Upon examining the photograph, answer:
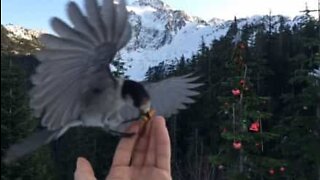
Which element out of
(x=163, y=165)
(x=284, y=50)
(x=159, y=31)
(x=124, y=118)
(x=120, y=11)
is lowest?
(x=163, y=165)

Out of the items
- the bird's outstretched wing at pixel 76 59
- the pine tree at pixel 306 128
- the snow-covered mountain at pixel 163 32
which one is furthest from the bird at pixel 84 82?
the snow-covered mountain at pixel 163 32

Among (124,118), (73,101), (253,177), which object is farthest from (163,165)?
(253,177)

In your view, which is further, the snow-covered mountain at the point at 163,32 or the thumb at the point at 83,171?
the snow-covered mountain at the point at 163,32

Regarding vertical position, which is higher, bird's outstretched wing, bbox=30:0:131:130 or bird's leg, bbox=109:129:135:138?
bird's outstretched wing, bbox=30:0:131:130

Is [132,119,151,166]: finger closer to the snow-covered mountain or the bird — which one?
the bird

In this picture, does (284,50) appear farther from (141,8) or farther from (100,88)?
(141,8)

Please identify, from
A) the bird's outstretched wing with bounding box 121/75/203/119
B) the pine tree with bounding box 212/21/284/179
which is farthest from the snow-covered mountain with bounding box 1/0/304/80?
the bird's outstretched wing with bounding box 121/75/203/119

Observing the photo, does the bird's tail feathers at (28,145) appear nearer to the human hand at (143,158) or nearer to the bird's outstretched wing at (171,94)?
the human hand at (143,158)
